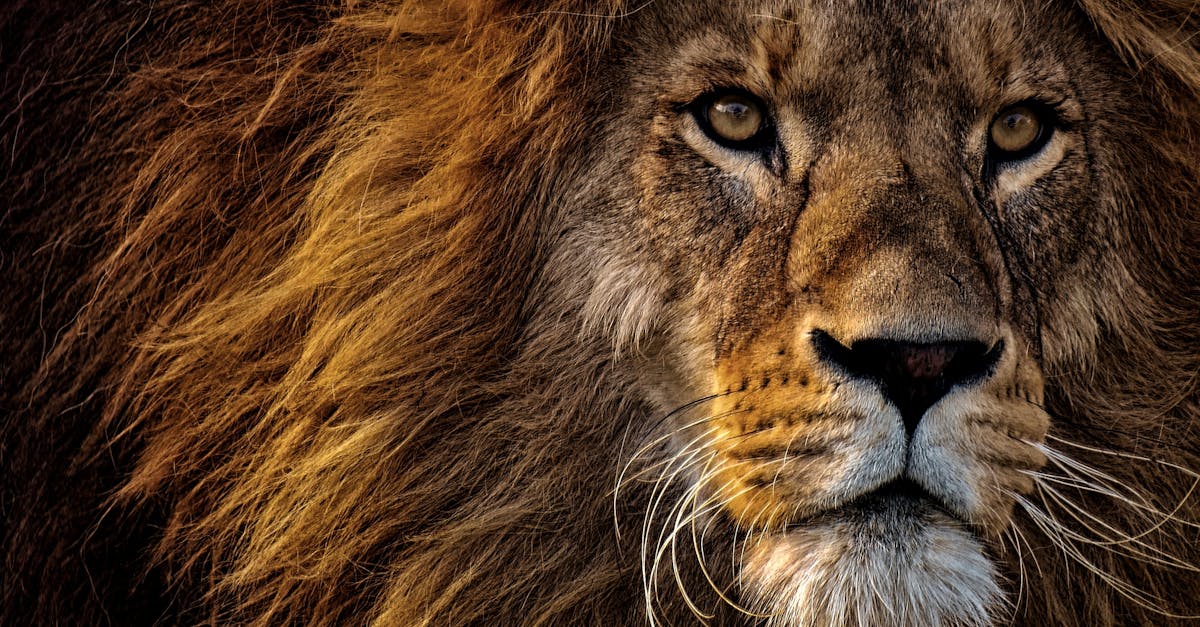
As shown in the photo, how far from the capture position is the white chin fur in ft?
6.24

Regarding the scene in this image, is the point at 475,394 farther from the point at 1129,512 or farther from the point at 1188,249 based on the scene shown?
the point at 1188,249

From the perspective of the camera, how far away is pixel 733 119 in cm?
213

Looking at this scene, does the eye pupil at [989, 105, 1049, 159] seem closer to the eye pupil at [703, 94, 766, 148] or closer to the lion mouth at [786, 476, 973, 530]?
the eye pupil at [703, 94, 766, 148]

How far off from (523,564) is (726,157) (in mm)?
821

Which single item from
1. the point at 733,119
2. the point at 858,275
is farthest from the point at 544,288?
the point at 858,275

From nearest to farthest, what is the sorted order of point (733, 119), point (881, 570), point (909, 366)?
point (909, 366), point (881, 570), point (733, 119)

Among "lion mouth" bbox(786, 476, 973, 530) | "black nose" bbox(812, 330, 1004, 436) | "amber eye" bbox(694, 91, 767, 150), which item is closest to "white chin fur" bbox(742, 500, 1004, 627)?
"lion mouth" bbox(786, 476, 973, 530)

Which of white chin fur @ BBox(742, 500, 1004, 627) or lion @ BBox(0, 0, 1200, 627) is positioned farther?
lion @ BBox(0, 0, 1200, 627)

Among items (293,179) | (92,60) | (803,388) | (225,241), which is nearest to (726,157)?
(803,388)

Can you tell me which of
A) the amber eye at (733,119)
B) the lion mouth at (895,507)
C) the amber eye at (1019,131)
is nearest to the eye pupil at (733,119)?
the amber eye at (733,119)

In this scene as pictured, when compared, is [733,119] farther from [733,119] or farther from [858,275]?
[858,275]

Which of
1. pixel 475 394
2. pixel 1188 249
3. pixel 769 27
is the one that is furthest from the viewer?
pixel 1188 249

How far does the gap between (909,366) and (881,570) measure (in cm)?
35

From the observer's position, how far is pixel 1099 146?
227 centimetres
